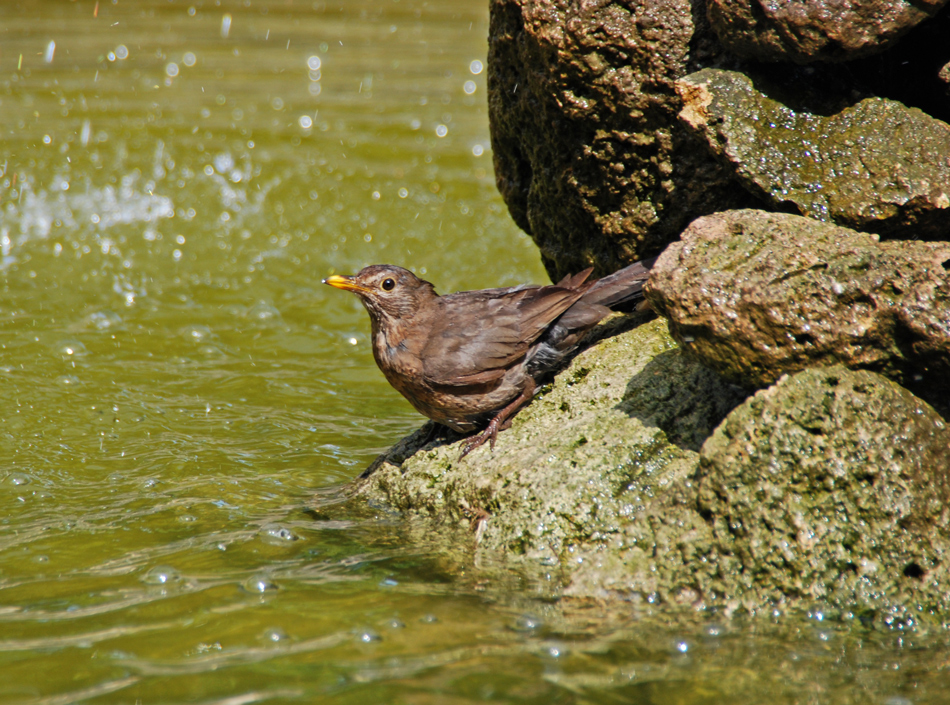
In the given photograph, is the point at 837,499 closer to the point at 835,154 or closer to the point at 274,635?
the point at 835,154

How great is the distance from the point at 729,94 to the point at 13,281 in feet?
21.9

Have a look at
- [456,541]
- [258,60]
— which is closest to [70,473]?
[456,541]

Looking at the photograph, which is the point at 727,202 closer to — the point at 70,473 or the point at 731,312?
the point at 731,312

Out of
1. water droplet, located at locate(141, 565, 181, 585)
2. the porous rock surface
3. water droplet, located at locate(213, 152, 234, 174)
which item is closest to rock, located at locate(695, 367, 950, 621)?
the porous rock surface

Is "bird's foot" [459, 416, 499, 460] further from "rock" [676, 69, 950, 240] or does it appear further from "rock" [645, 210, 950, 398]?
"rock" [676, 69, 950, 240]

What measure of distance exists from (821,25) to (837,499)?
1.98m

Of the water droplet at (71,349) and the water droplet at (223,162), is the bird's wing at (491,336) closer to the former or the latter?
the water droplet at (71,349)

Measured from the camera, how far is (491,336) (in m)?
4.78

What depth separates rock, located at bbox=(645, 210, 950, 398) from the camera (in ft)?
11.9

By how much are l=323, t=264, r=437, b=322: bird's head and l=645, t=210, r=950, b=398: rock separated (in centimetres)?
169

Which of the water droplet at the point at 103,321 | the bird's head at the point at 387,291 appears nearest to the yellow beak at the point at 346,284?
the bird's head at the point at 387,291

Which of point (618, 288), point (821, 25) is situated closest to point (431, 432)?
point (618, 288)

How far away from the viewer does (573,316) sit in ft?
15.9

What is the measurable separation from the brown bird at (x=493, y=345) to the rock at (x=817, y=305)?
102 centimetres
